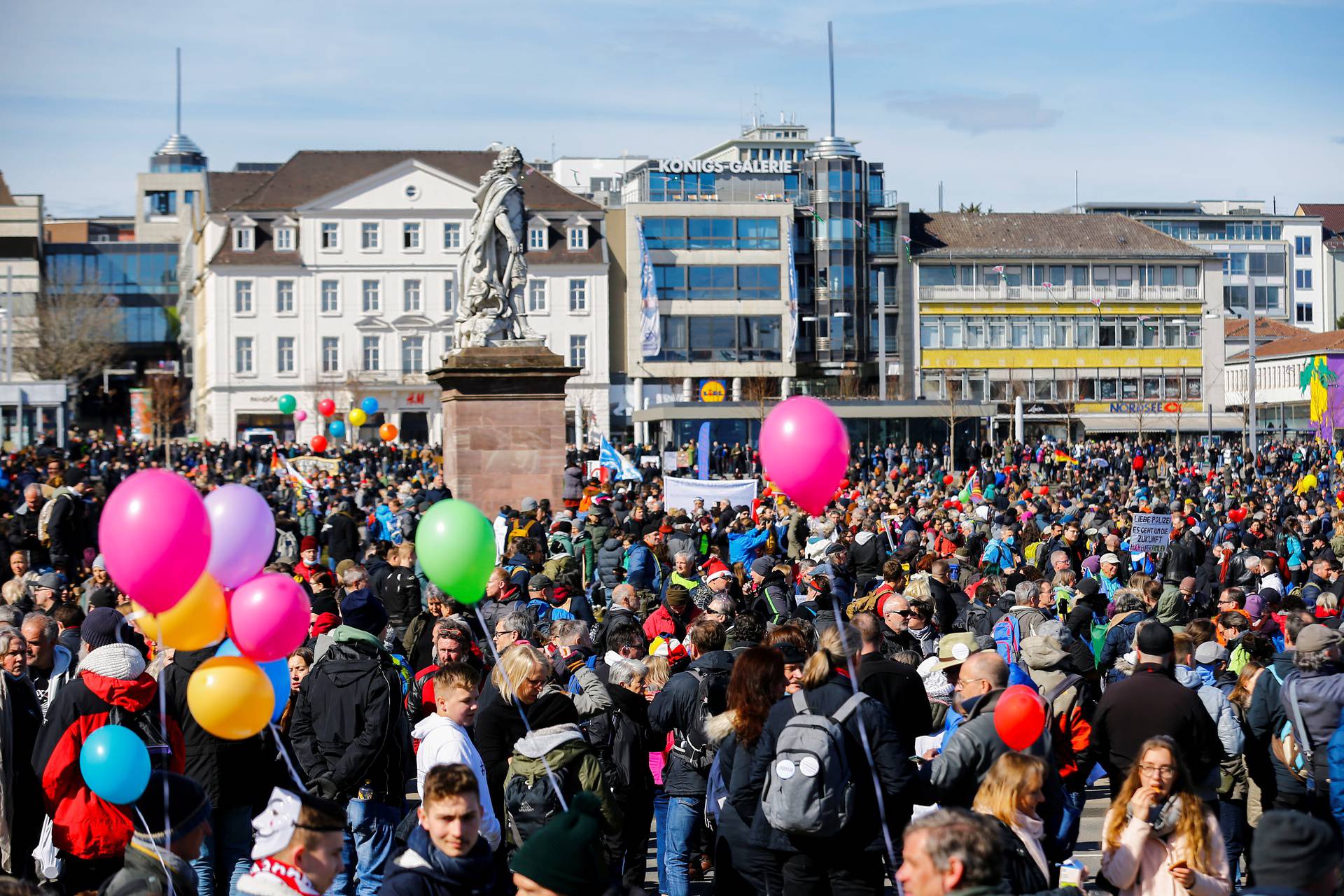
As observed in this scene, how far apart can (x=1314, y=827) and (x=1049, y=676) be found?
3.59 m

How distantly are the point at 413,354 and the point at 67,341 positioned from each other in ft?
62.1

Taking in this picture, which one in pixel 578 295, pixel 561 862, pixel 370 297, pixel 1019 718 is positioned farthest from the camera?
pixel 578 295

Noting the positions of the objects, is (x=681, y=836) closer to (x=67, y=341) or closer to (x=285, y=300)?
(x=285, y=300)

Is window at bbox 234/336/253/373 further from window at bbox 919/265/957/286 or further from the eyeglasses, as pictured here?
the eyeglasses

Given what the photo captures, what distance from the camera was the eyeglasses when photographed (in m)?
6.48

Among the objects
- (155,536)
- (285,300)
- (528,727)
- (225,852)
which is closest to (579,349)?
(285,300)

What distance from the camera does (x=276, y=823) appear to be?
5387 mm

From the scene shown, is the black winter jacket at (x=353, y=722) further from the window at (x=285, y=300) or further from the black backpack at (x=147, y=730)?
the window at (x=285, y=300)

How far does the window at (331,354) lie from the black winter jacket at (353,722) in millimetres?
70202

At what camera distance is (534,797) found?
23.5ft

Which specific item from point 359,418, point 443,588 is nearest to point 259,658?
point 443,588

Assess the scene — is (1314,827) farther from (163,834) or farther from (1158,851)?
(163,834)

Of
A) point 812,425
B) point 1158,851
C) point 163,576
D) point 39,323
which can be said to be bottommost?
point 1158,851

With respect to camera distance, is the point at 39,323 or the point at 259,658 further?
the point at 39,323
